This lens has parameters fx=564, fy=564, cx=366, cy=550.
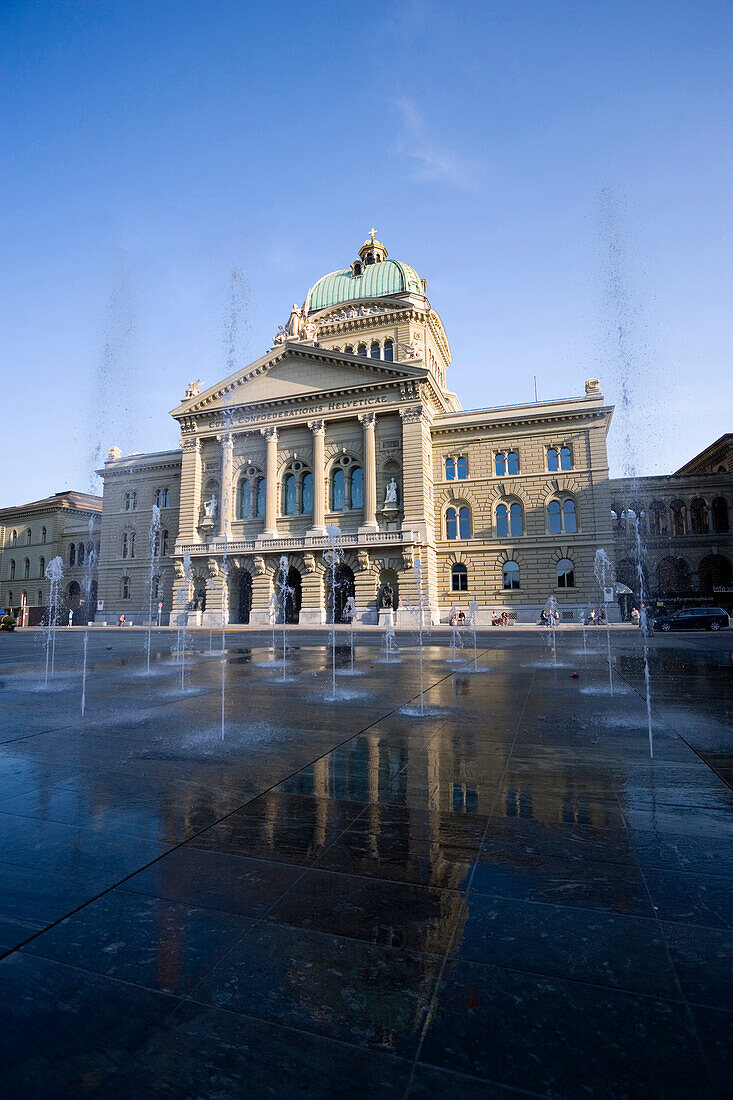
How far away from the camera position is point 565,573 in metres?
37.4

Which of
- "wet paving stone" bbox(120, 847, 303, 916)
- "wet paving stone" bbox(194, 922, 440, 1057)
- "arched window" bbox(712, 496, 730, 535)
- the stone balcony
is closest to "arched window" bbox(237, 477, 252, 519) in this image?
the stone balcony

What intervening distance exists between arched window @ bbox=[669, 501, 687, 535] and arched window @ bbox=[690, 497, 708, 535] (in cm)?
57

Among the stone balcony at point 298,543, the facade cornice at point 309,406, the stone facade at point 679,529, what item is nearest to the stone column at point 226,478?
the facade cornice at point 309,406

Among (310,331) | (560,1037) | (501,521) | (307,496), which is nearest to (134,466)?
(307,496)

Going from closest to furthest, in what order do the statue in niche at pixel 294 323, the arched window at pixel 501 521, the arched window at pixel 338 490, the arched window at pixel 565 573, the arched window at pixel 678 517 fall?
the arched window at pixel 565 573
the arched window at pixel 501 521
the arched window at pixel 338 490
the arched window at pixel 678 517
the statue in niche at pixel 294 323

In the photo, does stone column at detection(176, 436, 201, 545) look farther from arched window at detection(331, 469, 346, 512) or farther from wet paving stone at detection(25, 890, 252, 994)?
wet paving stone at detection(25, 890, 252, 994)

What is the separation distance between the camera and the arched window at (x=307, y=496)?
4028 cm

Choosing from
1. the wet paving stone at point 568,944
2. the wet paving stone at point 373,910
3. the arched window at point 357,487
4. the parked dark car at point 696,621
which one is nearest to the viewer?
the wet paving stone at point 568,944

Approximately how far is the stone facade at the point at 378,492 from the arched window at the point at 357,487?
95 mm

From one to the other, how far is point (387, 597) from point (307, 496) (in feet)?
31.9

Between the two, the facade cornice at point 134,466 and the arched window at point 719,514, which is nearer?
the arched window at point 719,514

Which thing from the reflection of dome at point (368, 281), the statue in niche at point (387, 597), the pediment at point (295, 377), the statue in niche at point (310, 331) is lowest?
the statue in niche at point (387, 597)

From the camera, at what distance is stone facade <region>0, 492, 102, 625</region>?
181 feet

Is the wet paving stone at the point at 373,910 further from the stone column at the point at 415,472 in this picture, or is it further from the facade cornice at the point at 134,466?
the facade cornice at the point at 134,466
